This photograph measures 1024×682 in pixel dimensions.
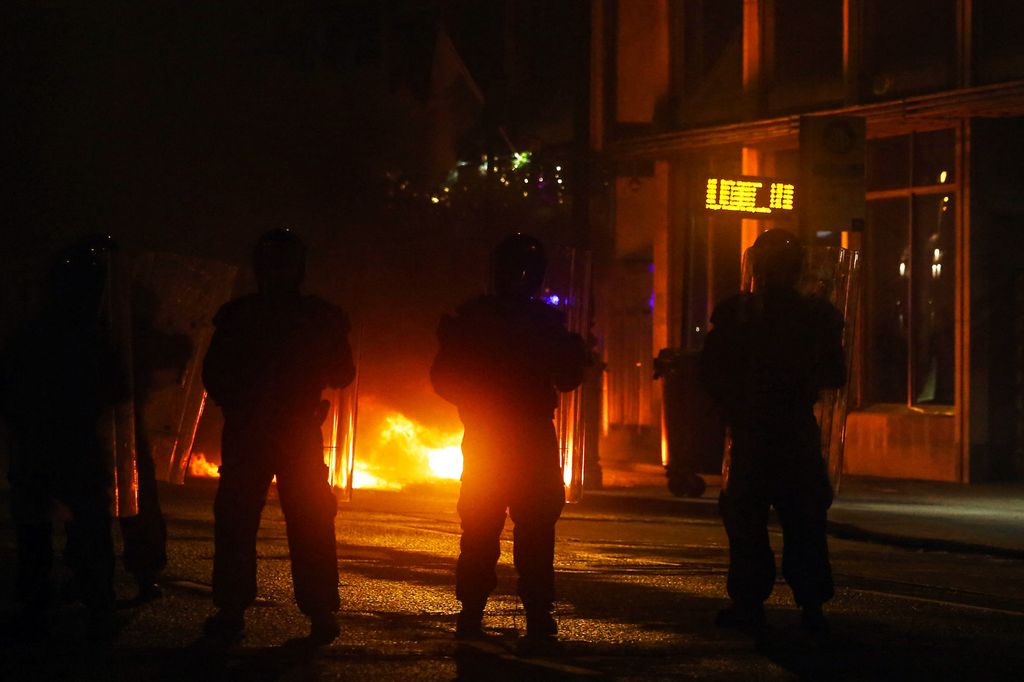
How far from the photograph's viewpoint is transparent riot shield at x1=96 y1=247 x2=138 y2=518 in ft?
22.6

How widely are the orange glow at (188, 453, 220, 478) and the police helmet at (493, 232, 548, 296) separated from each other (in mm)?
11121

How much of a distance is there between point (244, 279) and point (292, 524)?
745 inches

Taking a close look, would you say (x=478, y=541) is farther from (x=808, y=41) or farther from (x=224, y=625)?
(x=808, y=41)

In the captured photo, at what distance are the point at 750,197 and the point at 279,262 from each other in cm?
Answer: 1048

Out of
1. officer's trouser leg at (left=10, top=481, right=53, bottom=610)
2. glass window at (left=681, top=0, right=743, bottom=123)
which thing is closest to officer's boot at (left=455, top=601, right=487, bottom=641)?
officer's trouser leg at (left=10, top=481, right=53, bottom=610)

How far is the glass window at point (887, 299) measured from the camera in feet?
60.4

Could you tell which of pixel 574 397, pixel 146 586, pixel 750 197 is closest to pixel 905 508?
pixel 574 397

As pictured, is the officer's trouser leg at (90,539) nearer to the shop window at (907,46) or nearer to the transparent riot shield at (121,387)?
the transparent riot shield at (121,387)

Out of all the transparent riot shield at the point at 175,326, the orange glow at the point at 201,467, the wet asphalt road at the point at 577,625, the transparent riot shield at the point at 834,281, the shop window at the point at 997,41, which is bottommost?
the wet asphalt road at the point at 577,625

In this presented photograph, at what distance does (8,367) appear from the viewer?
6.72 meters

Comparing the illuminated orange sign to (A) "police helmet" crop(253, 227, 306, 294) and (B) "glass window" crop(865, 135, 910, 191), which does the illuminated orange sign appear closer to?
(B) "glass window" crop(865, 135, 910, 191)

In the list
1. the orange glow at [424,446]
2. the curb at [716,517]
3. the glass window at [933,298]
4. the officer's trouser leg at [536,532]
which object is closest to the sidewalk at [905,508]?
the curb at [716,517]

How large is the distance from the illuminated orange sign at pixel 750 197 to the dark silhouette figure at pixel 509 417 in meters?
9.48

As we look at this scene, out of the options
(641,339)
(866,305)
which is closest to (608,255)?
(641,339)
